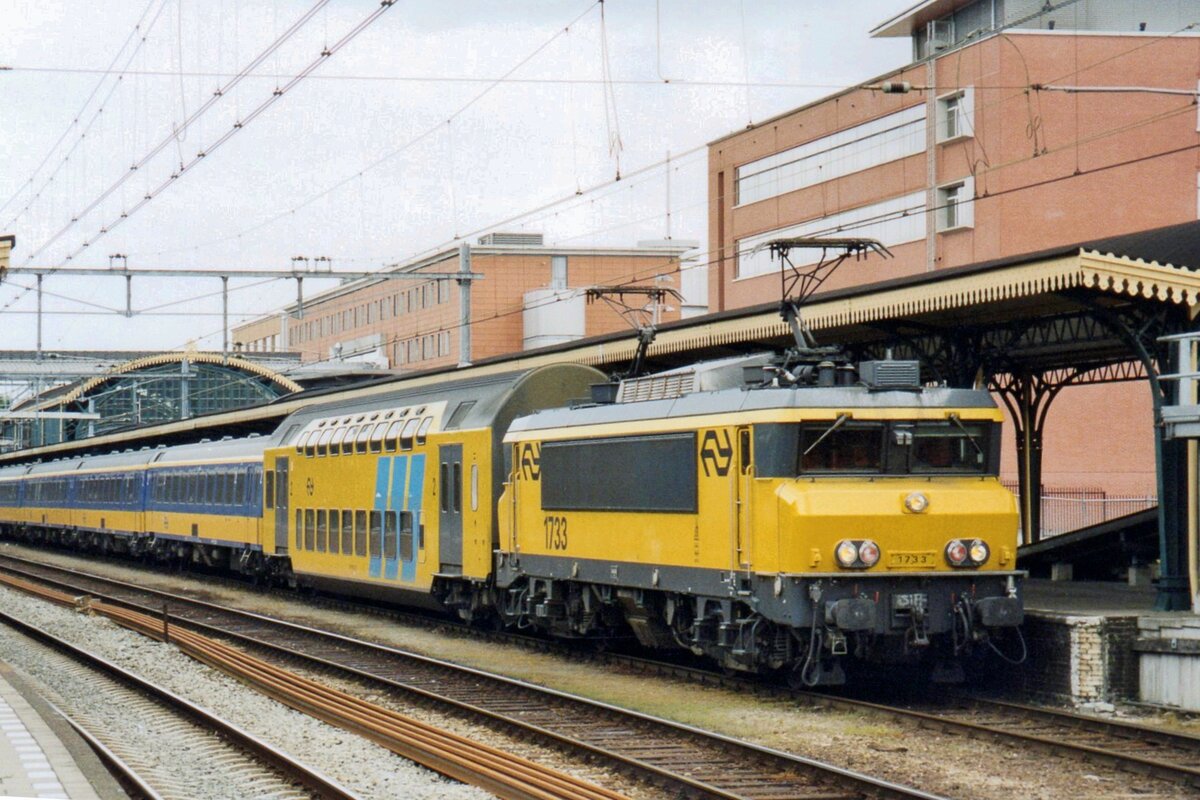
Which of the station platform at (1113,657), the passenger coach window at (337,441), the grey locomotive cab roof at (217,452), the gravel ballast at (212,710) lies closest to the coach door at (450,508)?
the gravel ballast at (212,710)

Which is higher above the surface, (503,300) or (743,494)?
(503,300)

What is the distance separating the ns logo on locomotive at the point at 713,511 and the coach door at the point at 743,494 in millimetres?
25

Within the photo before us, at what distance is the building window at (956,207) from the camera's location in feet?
166

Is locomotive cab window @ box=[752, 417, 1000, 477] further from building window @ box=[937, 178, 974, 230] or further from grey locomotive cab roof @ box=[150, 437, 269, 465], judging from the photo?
building window @ box=[937, 178, 974, 230]

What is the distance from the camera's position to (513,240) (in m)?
96.3

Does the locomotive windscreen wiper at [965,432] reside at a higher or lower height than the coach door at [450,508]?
higher

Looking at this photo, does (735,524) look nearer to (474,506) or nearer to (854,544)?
(854,544)

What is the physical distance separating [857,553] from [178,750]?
21.8 feet

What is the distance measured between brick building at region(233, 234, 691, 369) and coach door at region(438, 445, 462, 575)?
58.5 m

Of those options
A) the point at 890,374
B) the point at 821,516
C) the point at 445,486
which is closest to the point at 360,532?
the point at 445,486

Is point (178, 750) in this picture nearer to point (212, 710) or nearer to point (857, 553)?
point (212, 710)

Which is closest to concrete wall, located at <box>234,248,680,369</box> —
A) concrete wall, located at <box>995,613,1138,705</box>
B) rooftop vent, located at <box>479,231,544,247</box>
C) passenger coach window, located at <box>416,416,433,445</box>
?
rooftop vent, located at <box>479,231,544,247</box>

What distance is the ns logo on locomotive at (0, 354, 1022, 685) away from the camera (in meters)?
16.5

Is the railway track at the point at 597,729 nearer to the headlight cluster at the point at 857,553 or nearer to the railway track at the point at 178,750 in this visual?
the railway track at the point at 178,750
